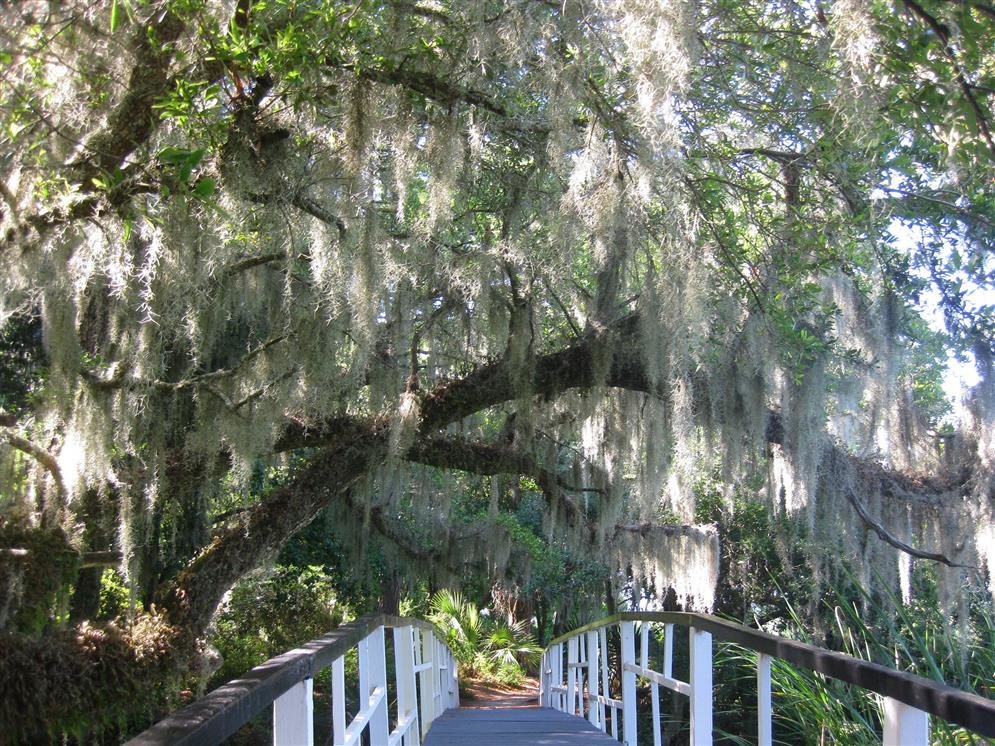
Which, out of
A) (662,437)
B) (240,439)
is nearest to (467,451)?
(662,437)

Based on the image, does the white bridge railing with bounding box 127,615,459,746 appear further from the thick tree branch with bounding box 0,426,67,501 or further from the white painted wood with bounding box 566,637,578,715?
the white painted wood with bounding box 566,637,578,715

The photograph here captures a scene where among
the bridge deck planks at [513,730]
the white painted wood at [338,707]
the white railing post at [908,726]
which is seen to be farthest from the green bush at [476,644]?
the white railing post at [908,726]

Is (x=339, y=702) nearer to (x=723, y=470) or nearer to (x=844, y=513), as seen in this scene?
(x=723, y=470)

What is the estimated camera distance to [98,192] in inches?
141

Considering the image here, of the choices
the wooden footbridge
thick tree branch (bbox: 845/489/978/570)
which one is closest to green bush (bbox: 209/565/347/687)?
the wooden footbridge

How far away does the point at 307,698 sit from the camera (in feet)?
6.28

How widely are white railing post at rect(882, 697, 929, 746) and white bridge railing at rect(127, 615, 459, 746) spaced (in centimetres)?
112

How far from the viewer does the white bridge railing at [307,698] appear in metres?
1.27

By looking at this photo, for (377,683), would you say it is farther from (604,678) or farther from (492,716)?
(492,716)

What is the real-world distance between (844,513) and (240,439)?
409cm

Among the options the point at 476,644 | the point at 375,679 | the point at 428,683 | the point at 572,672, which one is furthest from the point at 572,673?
the point at 476,644

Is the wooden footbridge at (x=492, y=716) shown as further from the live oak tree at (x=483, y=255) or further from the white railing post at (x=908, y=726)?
the live oak tree at (x=483, y=255)

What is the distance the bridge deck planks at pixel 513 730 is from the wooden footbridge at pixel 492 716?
0.03 feet

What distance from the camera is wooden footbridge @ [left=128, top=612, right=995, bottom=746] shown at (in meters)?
1.40
